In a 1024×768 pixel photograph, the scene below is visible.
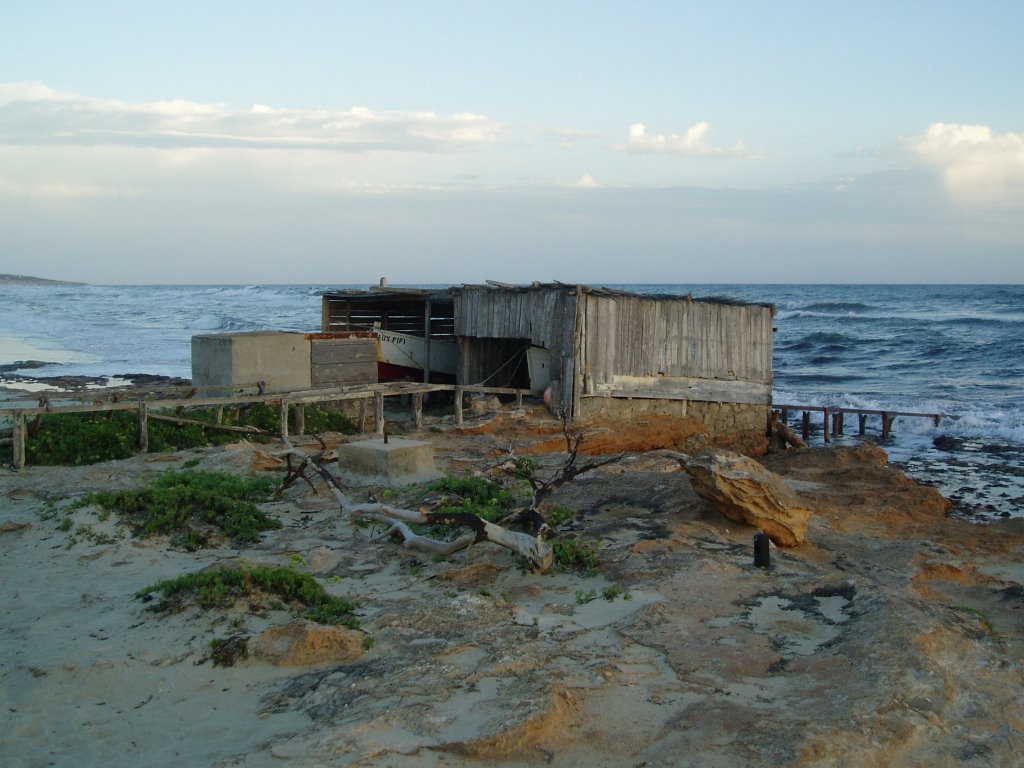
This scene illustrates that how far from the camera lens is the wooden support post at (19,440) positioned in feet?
41.2

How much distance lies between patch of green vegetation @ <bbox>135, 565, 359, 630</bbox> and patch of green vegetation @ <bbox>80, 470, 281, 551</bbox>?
1.85 metres

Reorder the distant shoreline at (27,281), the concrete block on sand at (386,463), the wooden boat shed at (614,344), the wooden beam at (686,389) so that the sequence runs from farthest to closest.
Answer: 1. the distant shoreline at (27,281)
2. the wooden beam at (686,389)
3. the wooden boat shed at (614,344)
4. the concrete block on sand at (386,463)

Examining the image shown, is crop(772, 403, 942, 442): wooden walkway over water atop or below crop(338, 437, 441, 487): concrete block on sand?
below

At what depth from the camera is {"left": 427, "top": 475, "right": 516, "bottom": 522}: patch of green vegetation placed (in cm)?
985

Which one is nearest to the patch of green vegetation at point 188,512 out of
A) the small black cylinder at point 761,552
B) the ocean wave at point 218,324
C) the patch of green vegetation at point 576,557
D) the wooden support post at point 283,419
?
the patch of green vegetation at point 576,557

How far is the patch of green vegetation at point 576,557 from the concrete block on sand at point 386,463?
3622mm

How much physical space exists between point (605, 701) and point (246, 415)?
1173cm

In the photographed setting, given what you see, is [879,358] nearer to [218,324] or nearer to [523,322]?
[523,322]

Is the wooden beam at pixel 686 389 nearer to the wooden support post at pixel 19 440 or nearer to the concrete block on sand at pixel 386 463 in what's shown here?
the concrete block on sand at pixel 386 463

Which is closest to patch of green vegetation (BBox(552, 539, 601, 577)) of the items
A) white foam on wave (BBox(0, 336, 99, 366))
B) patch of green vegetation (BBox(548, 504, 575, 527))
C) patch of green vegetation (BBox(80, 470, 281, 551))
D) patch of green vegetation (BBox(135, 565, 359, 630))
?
patch of green vegetation (BBox(548, 504, 575, 527))

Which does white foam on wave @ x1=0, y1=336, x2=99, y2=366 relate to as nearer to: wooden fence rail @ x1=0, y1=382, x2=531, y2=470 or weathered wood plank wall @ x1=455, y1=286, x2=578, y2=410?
wooden fence rail @ x1=0, y1=382, x2=531, y2=470

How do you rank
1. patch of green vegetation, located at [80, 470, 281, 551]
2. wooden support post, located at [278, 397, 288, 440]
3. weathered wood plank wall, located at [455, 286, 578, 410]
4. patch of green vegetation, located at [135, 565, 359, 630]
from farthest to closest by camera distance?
weathered wood plank wall, located at [455, 286, 578, 410], wooden support post, located at [278, 397, 288, 440], patch of green vegetation, located at [80, 470, 281, 551], patch of green vegetation, located at [135, 565, 359, 630]

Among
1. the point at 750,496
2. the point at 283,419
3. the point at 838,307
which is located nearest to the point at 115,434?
the point at 283,419

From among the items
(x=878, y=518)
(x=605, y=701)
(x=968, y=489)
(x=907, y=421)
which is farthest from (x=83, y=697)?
(x=907, y=421)
